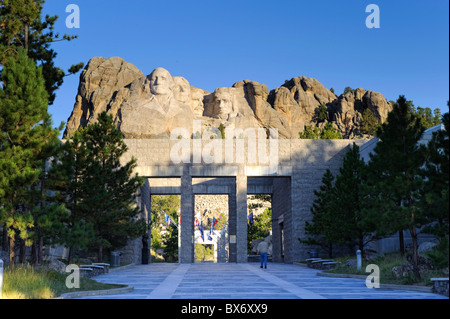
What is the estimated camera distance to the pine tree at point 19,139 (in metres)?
14.9

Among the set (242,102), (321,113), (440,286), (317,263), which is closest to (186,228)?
(317,263)

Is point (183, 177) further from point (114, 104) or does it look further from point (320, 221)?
point (114, 104)

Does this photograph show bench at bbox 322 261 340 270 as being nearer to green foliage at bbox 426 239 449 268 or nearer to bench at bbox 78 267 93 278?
bench at bbox 78 267 93 278

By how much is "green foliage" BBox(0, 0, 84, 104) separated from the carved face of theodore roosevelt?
1774 inches

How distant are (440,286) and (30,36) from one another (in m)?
17.7

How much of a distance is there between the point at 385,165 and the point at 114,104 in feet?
226

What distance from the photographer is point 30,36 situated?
798 inches

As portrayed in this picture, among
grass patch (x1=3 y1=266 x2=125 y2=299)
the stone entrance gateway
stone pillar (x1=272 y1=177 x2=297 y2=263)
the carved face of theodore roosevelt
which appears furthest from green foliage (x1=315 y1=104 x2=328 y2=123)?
grass patch (x1=3 y1=266 x2=125 y2=299)

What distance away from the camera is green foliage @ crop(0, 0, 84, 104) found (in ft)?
63.0

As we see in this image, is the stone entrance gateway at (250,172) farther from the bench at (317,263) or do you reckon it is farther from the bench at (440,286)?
the bench at (440,286)

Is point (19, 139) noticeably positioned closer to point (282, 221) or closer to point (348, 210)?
point (348, 210)

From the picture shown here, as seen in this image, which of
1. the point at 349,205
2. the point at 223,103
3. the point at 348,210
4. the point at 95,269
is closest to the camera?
the point at 95,269
